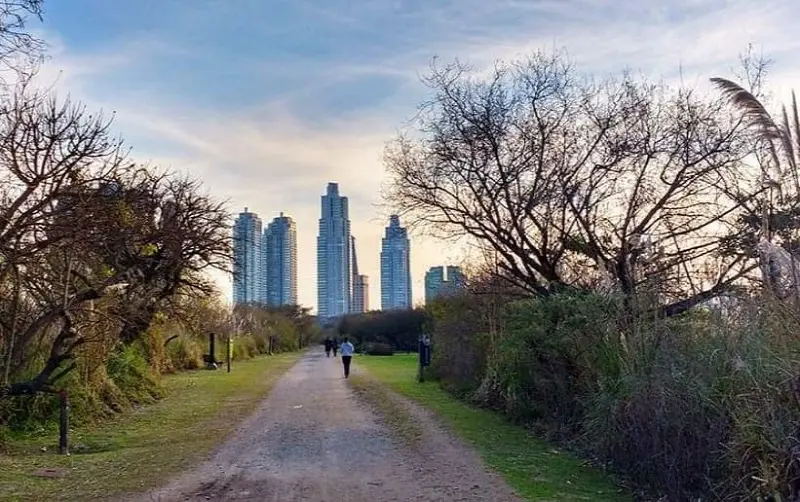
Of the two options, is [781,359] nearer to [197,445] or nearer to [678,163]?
[678,163]

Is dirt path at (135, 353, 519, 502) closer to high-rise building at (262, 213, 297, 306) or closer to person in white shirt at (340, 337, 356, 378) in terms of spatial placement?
person in white shirt at (340, 337, 356, 378)

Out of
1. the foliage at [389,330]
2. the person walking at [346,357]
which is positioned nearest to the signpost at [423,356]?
the person walking at [346,357]

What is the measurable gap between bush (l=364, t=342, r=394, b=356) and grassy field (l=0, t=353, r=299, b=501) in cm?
3872

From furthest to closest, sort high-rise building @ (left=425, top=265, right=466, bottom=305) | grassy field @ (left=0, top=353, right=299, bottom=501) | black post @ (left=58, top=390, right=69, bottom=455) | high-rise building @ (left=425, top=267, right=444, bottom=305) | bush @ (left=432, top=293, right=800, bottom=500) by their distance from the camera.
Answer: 1. high-rise building @ (left=425, top=267, right=444, bottom=305)
2. high-rise building @ (left=425, top=265, right=466, bottom=305)
3. black post @ (left=58, top=390, right=69, bottom=455)
4. grassy field @ (left=0, top=353, right=299, bottom=501)
5. bush @ (left=432, top=293, right=800, bottom=500)

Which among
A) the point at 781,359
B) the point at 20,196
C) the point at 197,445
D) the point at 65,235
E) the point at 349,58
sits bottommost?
the point at 197,445

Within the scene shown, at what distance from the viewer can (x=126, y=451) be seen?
13.1 meters

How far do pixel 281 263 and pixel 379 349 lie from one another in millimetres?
24826

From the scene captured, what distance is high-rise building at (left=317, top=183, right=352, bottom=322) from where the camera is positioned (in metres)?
83.1

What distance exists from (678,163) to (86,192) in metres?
10.2

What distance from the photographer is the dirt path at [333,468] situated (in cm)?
889

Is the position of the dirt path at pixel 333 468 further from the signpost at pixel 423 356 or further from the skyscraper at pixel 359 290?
the skyscraper at pixel 359 290

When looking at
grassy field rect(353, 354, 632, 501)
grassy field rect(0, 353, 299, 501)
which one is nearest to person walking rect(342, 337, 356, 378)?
grassy field rect(0, 353, 299, 501)

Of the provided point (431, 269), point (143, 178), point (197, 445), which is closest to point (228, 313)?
point (431, 269)

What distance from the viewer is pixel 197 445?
1330 centimetres
